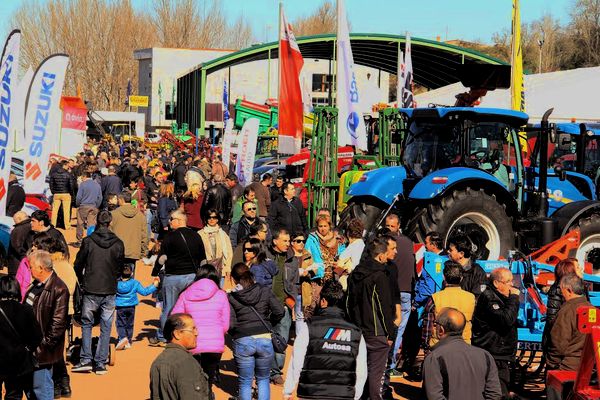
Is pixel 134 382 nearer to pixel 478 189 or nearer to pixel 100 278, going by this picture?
pixel 100 278

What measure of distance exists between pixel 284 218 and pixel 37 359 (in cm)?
746

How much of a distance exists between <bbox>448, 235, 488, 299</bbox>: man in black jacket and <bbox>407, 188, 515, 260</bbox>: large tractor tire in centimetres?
363

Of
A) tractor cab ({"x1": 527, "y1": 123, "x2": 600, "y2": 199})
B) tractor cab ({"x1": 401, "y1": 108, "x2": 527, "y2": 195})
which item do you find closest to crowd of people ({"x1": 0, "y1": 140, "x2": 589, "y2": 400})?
tractor cab ({"x1": 401, "y1": 108, "x2": 527, "y2": 195})

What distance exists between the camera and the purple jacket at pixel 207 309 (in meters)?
8.72

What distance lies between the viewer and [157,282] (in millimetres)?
11734

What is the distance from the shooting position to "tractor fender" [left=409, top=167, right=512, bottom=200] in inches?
539

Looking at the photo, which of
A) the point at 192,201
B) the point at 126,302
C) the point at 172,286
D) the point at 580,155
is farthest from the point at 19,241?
the point at 580,155

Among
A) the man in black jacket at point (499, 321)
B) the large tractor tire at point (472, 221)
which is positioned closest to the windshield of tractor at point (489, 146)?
the large tractor tire at point (472, 221)

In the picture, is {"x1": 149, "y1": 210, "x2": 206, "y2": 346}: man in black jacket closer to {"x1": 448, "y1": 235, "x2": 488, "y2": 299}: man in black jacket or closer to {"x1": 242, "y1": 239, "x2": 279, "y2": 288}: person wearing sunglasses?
{"x1": 242, "y1": 239, "x2": 279, "y2": 288}: person wearing sunglasses

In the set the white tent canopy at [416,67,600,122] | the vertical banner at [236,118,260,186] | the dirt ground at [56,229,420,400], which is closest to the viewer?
the dirt ground at [56,229,420,400]

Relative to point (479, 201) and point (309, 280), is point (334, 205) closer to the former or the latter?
point (479, 201)

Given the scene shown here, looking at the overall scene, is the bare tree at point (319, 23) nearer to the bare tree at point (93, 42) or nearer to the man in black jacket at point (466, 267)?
the bare tree at point (93, 42)

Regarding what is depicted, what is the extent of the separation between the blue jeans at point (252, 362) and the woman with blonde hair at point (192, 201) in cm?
583

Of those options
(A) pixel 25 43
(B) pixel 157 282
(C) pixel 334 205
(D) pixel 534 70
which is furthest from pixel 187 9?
(B) pixel 157 282
